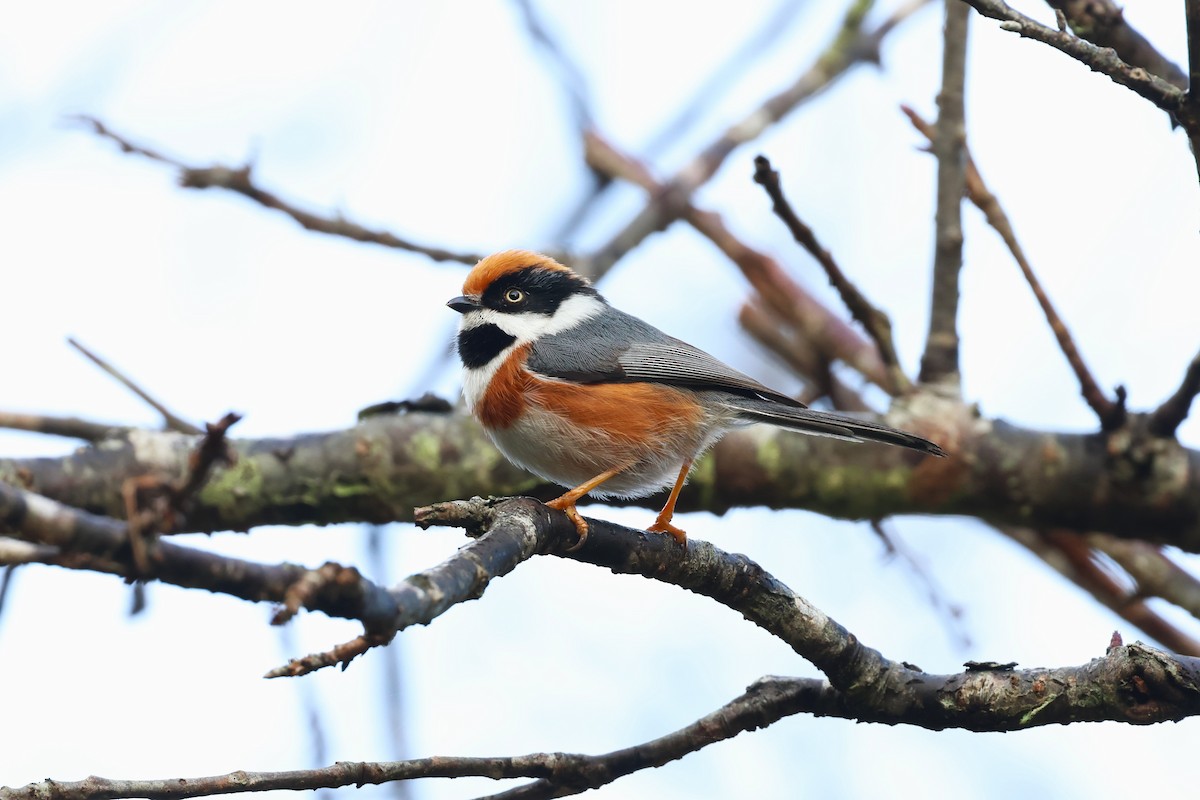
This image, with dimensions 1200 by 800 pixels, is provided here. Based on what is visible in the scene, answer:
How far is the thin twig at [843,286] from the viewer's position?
4633mm

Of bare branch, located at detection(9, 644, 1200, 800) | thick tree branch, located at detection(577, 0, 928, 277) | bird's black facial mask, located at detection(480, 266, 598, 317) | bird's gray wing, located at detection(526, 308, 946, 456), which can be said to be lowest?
bare branch, located at detection(9, 644, 1200, 800)

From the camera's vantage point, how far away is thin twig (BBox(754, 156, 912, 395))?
463cm

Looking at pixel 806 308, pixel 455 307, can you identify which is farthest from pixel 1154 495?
pixel 455 307

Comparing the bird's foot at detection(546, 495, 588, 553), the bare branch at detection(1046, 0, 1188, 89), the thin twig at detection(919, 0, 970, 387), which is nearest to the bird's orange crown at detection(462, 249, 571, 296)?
the thin twig at detection(919, 0, 970, 387)

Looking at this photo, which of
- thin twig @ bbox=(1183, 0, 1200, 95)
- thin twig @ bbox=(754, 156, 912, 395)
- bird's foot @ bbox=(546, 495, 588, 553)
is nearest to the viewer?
thin twig @ bbox=(1183, 0, 1200, 95)

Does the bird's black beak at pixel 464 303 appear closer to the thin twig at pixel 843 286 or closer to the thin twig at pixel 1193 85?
the thin twig at pixel 843 286

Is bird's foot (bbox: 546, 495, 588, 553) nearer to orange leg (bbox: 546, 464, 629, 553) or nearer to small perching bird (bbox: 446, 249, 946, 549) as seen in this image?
orange leg (bbox: 546, 464, 629, 553)

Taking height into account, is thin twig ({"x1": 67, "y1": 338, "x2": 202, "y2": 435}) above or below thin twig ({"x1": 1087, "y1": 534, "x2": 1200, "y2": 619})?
above

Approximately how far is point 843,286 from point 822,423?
41.1 inches

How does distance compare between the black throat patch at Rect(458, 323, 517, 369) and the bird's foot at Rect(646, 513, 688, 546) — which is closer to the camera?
the bird's foot at Rect(646, 513, 688, 546)

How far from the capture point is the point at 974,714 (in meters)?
3.31

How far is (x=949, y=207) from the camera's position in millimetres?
5926

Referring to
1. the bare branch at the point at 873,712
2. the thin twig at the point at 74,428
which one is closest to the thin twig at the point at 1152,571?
the bare branch at the point at 873,712

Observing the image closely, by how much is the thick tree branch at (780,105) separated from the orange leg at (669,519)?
2.12m
